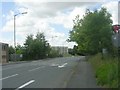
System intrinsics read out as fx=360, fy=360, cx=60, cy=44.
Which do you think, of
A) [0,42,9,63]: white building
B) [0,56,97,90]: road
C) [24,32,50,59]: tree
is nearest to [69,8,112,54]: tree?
[0,56,97,90]: road

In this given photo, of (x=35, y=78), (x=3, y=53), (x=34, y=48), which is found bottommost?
(x=35, y=78)

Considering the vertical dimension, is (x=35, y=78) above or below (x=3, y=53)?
below

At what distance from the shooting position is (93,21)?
38.3m

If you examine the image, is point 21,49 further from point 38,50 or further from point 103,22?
point 103,22

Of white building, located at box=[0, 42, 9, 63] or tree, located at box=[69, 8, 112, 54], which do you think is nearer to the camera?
tree, located at box=[69, 8, 112, 54]

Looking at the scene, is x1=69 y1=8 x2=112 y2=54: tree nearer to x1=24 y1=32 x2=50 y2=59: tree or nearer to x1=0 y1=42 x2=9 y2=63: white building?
x1=0 y1=42 x2=9 y2=63: white building

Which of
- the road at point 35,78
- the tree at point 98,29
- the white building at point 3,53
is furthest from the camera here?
the white building at point 3,53

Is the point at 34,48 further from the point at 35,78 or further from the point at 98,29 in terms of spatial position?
the point at 35,78

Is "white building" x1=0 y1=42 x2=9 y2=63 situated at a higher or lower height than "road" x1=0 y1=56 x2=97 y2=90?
higher

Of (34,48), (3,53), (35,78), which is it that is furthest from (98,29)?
(34,48)

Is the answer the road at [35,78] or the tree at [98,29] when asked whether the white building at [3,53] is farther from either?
the road at [35,78]

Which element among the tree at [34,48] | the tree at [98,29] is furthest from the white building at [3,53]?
the tree at [98,29]

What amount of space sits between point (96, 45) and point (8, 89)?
75.9 ft

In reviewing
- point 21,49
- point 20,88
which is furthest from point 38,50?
point 20,88
